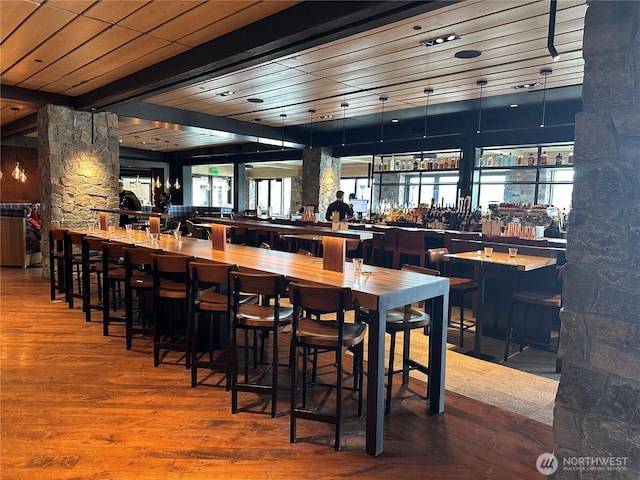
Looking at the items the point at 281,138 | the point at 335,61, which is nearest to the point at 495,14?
the point at 335,61

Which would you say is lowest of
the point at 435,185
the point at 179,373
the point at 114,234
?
the point at 179,373

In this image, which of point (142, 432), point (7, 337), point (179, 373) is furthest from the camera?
point (7, 337)

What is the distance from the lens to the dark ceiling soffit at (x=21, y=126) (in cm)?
838

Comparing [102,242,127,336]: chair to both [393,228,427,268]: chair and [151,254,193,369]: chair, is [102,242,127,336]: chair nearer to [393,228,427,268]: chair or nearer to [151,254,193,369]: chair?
[151,254,193,369]: chair

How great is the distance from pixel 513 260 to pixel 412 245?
211 cm

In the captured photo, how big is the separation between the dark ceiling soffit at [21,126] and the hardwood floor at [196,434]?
670 centimetres

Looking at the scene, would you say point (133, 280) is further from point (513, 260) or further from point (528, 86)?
point (528, 86)

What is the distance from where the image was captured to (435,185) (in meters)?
10.4

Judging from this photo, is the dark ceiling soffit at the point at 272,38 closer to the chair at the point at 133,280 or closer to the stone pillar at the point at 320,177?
the chair at the point at 133,280

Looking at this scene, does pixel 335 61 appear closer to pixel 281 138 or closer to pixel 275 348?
pixel 275 348

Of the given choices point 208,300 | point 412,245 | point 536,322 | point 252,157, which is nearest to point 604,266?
point 208,300

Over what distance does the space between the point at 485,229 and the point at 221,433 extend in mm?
4006

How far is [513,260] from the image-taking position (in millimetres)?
4016

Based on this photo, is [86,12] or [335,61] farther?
[335,61]
